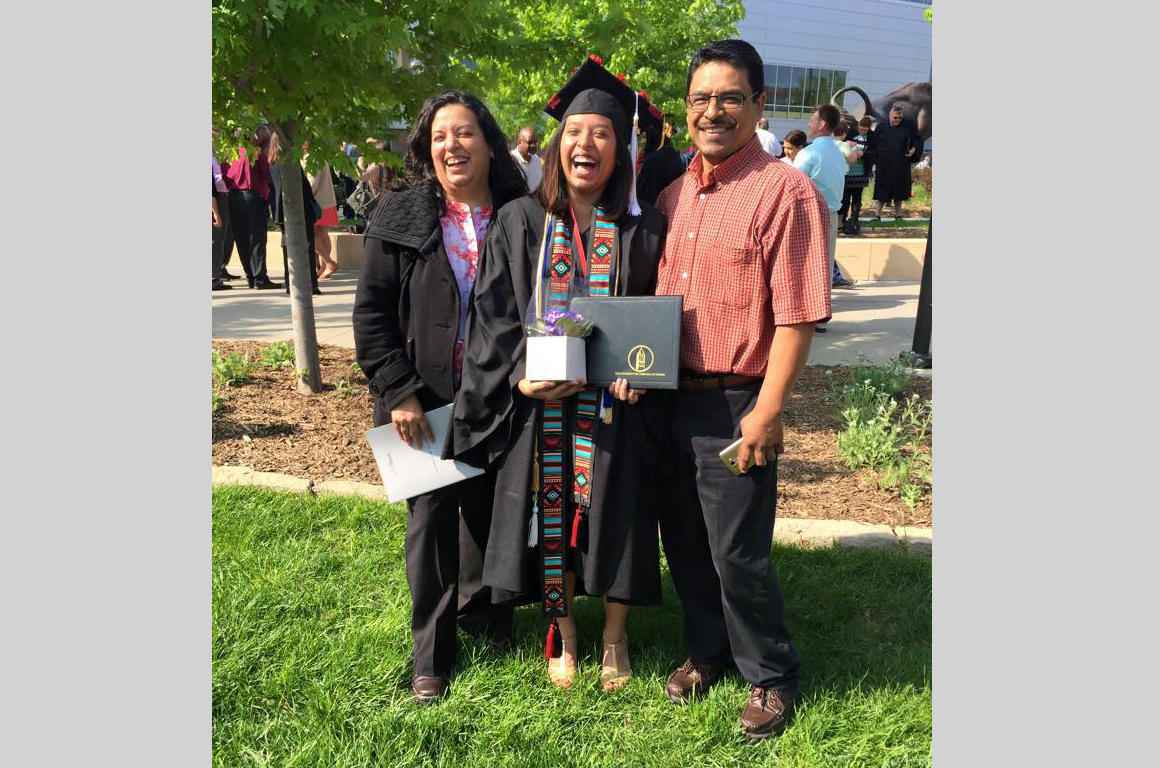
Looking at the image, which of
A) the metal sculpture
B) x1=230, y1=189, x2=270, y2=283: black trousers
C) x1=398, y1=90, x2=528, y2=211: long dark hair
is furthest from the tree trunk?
x1=230, y1=189, x2=270, y2=283: black trousers

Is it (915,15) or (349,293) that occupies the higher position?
Answer: (915,15)

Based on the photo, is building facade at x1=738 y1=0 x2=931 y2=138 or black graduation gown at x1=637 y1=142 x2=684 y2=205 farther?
building facade at x1=738 y1=0 x2=931 y2=138

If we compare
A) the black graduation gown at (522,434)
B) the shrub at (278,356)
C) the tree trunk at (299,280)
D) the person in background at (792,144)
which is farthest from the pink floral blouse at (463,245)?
the person in background at (792,144)

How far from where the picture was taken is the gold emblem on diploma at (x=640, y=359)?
2697 mm

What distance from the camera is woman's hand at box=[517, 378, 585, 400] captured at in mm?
2789

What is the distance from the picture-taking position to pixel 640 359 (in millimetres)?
2711

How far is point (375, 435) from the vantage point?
3127mm

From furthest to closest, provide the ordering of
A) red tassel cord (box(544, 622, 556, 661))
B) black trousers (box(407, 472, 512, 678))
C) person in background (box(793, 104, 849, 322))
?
person in background (box(793, 104, 849, 322)) < red tassel cord (box(544, 622, 556, 661)) < black trousers (box(407, 472, 512, 678))

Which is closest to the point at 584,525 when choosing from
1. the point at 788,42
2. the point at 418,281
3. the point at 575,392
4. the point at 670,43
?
the point at 575,392

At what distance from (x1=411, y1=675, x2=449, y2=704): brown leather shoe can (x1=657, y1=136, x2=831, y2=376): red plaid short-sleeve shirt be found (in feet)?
5.04

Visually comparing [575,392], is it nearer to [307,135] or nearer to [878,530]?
[878,530]

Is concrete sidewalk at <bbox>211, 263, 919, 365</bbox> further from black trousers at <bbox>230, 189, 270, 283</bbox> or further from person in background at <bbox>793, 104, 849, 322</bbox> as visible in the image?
person in background at <bbox>793, 104, 849, 322</bbox>

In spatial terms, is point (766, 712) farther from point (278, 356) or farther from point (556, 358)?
point (278, 356)

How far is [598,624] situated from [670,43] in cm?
1528
